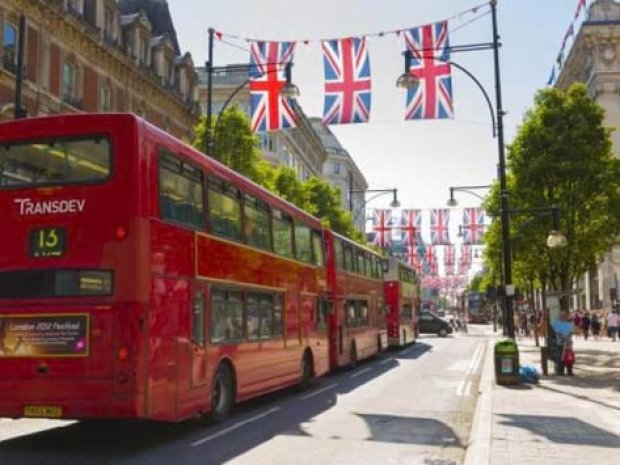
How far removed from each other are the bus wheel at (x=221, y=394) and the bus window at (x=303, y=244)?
4.84 meters

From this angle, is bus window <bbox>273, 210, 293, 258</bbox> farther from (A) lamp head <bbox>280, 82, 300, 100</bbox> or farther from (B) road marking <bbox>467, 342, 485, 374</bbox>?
(B) road marking <bbox>467, 342, 485, 374</bbox>

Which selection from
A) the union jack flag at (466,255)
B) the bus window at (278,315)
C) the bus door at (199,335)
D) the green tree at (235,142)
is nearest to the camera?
the bus door at (199,335)

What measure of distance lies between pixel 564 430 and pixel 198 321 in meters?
5.49

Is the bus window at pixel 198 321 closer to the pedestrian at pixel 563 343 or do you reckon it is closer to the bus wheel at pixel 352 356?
the pedestrian at pixel 563 343

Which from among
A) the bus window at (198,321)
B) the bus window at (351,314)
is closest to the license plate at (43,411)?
the bus window at (198,321)

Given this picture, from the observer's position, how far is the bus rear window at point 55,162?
10305mm

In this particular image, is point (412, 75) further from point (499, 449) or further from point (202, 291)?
point (499, 449)

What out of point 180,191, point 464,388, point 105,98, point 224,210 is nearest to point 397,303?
point 464,388

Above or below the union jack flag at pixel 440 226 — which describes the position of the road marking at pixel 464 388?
below

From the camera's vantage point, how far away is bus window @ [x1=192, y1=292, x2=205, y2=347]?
1157 cm

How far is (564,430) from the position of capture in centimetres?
1138

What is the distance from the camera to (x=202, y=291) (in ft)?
38.9

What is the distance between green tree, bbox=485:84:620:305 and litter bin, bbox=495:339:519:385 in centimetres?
947

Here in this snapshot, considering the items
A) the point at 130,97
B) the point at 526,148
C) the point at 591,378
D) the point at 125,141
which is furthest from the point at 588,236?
the point at 130,97
